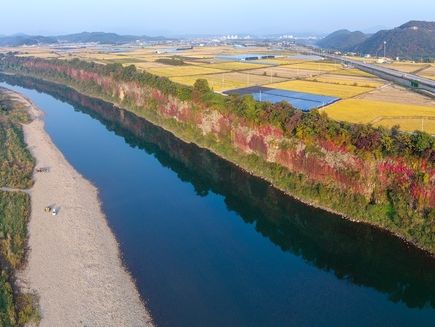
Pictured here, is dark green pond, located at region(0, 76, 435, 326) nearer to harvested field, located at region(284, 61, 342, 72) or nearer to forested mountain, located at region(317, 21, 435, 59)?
harvested field, located at region(284, 61, 342, 72)

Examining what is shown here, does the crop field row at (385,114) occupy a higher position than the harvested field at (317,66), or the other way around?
the harvested field at (317,66)

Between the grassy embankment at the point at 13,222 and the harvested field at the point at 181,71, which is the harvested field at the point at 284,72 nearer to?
the harvested field at the point at 181,71

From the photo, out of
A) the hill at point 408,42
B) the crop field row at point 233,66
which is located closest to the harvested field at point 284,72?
the crop field row at point 233,66

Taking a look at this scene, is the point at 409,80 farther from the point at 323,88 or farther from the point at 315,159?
the point at 315,159

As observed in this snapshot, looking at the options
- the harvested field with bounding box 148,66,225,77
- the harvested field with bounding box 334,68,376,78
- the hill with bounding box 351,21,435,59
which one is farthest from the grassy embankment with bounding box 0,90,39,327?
the hill with bounding box 351,21,435,59

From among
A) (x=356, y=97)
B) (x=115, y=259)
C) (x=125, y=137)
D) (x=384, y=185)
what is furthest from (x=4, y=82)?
(x=384, y=185)

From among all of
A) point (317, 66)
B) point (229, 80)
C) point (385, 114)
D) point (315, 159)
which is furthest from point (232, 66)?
point (315, 159)
